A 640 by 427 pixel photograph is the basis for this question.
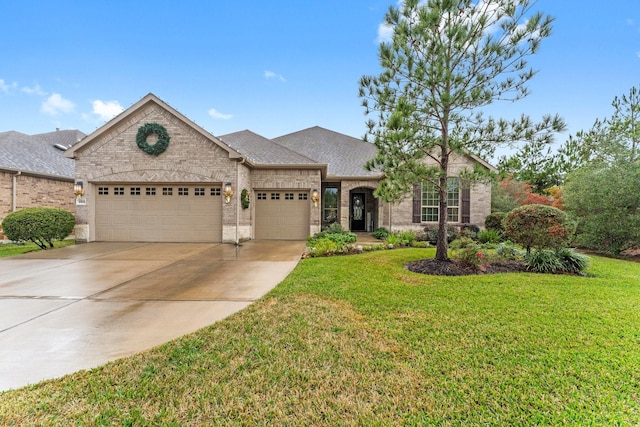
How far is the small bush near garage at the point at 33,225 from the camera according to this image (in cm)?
922

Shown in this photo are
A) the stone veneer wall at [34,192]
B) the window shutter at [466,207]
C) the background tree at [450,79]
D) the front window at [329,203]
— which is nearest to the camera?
the background tree at [450,79]

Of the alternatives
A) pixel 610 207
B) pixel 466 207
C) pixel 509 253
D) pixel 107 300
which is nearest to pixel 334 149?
pixel 466 207

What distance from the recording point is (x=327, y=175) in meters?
14.1

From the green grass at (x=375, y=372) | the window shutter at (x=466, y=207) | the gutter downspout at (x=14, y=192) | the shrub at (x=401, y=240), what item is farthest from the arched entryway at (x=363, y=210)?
the gutter downspout at (x=14, y=192)

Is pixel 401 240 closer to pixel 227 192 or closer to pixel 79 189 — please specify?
pixel 227 192

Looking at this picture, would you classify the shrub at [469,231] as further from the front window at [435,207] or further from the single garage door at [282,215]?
the single garage door at [282,215]

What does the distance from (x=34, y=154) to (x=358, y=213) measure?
17717 millimetres

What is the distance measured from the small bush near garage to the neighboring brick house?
Result: 13.3 feet

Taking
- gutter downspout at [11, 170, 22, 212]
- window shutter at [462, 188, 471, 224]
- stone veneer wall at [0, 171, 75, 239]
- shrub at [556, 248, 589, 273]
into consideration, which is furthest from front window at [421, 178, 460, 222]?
gutter downspout at [11, 170, 22, 212]

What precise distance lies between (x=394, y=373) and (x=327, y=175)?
39.8 ft

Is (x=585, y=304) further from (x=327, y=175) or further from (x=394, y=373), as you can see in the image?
(x=327, y=175)

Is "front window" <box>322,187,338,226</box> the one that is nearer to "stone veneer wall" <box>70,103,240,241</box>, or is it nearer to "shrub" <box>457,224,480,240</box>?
"stone veneer wall" <box>70,103,240,241</box>

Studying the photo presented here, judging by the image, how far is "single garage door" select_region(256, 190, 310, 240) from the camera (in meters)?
12.8

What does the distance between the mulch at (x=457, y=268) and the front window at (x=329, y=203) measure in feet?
29.3
